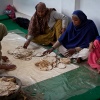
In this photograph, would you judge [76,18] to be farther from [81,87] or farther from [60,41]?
[81,87]

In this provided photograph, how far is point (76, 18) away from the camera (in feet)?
10.9

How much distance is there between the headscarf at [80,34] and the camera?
3.35m

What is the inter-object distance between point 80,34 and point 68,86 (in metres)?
1.06

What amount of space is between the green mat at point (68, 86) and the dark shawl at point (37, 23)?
1234 millimetres

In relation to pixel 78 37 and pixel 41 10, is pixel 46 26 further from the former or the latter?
pixel 78 37

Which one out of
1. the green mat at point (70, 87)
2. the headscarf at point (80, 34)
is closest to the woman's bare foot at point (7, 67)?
the green mat at point (70, 87)

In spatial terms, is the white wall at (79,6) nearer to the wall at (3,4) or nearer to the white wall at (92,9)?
the white wall at (92,9)

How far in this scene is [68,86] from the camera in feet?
8.66

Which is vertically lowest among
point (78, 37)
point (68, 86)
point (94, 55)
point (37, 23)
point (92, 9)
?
point (68, 86)

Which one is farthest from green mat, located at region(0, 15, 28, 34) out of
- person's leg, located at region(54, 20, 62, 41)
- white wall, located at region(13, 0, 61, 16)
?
person's leg, located at region(54, 20, 62, 41)

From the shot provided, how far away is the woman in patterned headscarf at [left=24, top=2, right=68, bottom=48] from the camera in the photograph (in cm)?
387

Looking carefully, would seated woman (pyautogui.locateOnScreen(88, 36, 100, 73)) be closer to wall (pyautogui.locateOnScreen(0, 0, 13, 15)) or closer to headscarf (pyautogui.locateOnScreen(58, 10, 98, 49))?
headscarf (pyautogui.locateOnScreen(58, 10, 98, 49))

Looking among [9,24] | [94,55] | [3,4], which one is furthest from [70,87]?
[3,4]

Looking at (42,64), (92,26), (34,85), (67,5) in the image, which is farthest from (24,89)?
(67,5)
